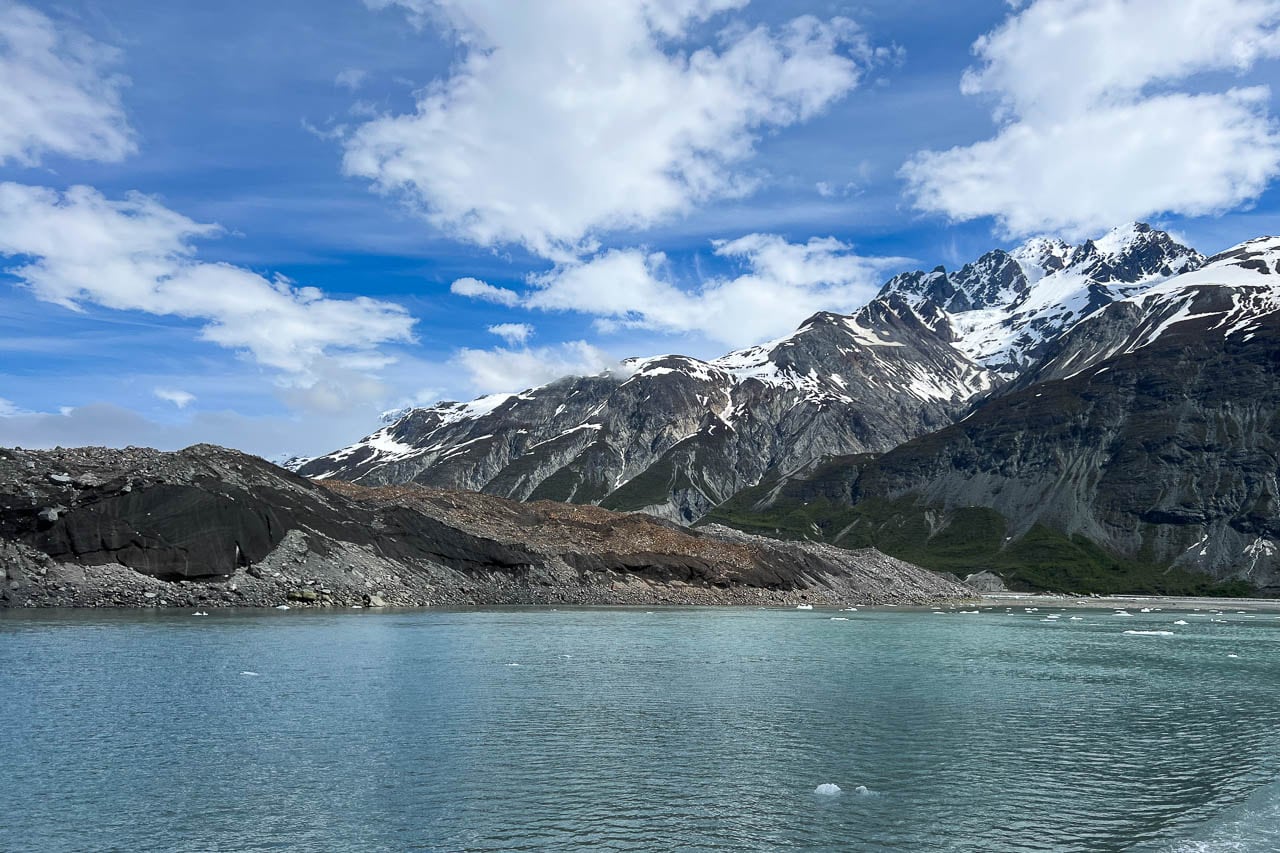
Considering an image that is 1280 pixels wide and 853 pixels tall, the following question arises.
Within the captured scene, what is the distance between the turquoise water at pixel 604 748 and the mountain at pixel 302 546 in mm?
29754

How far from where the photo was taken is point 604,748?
113 feet

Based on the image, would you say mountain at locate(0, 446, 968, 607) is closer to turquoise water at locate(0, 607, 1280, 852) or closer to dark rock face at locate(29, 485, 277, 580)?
dark rock face at locate(29, 485, 277, 580)

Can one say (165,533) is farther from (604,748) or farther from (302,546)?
(604,748)

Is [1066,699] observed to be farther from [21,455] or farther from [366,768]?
[21,455]

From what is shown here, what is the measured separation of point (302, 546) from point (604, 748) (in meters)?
87.7

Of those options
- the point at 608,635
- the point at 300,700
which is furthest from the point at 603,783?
the point at 608,635

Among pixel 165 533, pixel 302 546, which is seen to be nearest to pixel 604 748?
pixel 165 533

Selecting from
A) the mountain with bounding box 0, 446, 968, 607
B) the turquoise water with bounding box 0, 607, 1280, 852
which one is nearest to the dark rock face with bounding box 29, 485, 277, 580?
the mountain with bounding box 0, 446, 968, 607

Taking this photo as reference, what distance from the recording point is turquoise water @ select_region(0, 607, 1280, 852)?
965 inches

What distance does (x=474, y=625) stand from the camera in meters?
90.2

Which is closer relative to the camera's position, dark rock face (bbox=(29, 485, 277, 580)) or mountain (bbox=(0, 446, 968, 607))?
dark rock face (bbox=(29, 485, 277, 580))

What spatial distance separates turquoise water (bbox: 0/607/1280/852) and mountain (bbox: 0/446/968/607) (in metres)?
29.8

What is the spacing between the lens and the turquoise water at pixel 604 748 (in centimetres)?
2450

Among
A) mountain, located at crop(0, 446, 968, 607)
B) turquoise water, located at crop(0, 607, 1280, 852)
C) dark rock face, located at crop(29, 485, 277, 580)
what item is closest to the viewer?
turquoise water, located at crop(0, 607, 1280, 852)
